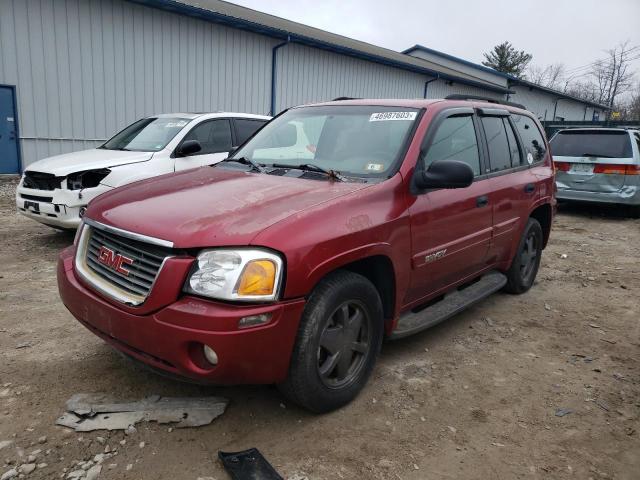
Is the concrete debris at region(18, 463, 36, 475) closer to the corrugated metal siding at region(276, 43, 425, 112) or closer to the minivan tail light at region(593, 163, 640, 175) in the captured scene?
the minivan tail light at region(593, 163, 640, 175)

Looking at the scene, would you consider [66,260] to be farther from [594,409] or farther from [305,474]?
[594,409]

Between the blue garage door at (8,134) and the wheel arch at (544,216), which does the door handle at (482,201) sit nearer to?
the wheel arch at (544,216)

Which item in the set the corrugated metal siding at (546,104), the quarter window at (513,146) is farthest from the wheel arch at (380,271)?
the corrugated metal siding at (546,104)

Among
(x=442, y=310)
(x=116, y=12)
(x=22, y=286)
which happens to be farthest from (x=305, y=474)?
(x=116, y=12)

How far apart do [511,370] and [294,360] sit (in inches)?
70.8

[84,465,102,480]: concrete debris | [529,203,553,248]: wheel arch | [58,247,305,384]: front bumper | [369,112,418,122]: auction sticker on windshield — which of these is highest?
[369,112,418,122]: auction sticker on windshield

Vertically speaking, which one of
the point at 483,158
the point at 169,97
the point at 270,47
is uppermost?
the point at 270,47

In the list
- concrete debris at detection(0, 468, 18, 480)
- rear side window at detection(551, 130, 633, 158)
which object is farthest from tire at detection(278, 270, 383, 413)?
rear side window at detection(551, 130, 633, 158)

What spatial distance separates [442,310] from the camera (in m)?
3.64

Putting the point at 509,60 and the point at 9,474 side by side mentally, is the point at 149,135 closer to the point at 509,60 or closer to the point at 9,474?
the point at 9,474

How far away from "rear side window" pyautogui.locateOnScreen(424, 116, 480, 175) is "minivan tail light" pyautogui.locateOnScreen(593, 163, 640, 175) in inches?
263

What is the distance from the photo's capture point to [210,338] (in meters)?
2.22

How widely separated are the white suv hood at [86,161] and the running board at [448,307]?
419 cm

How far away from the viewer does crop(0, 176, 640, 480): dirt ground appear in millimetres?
2414
